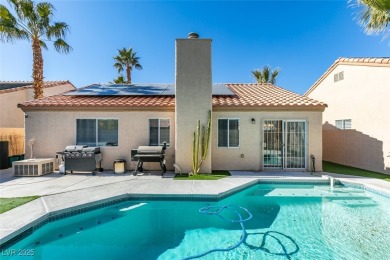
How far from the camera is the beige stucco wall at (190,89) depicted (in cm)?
1144

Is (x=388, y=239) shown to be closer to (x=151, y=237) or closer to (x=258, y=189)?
(x=258, y=189)

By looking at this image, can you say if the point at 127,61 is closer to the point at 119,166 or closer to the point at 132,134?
the point at 132,134

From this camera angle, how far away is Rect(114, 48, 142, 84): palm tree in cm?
3050

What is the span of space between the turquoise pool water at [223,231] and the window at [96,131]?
6212 millimetres

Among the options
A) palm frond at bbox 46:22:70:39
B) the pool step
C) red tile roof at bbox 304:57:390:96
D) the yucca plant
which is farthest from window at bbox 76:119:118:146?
red tile roof at bbox 304:57:390:96

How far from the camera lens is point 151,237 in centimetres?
570

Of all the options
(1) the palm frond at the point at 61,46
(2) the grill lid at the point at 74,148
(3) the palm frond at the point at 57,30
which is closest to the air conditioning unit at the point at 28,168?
(2) the grill lid at the point at 74,148

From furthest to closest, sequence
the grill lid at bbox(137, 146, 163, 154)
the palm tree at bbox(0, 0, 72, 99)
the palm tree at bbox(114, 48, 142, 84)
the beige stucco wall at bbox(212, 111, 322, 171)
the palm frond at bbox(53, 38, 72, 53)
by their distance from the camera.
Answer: the palm tree at bbox(114, 48, 142, 84), the palm frond at bbox(53, 38, 72, 53), the palm tree at bbox(0, 0, 72, 99), the beige stucco wall at bbox(212, 111, 322, 171), the grill lid at bbox(137, 146, 163, 154)

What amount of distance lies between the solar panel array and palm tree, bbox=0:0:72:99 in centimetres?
530

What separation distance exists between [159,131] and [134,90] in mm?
5040

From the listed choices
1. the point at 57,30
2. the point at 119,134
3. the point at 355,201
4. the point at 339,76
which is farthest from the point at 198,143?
the point at 57,30

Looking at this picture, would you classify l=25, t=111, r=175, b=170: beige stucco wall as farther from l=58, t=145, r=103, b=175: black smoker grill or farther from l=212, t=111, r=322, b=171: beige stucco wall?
l=212, t=111, r=322, b=171: beige stucco wall

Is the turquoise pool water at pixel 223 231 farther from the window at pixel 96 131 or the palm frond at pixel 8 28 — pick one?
the palm frond at pixel 8 28

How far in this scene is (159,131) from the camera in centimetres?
1238
